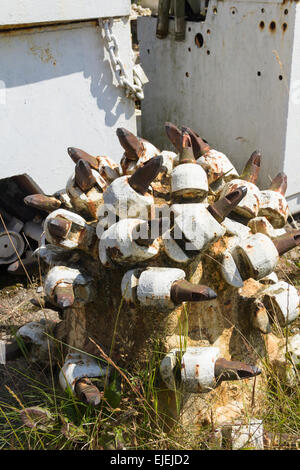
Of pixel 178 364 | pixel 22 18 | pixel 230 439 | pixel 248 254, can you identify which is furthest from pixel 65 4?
pixel 230 439

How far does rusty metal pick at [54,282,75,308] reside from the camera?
2.05 meters

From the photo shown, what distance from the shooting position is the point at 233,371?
196 cm

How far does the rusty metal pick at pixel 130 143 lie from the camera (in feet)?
7.63

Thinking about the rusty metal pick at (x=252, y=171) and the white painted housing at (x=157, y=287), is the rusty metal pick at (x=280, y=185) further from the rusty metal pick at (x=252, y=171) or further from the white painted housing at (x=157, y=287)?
the white painted housing at (x=157, y=287)

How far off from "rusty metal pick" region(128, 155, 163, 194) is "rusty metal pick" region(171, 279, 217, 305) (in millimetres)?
425

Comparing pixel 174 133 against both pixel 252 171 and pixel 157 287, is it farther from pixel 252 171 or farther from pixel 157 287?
pixel 157 287

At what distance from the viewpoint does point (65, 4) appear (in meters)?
3.41

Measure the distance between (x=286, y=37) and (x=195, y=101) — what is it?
1165 mm

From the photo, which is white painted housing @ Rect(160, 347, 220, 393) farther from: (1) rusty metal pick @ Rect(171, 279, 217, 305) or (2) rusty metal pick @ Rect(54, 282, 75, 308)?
(2) rusty metal pick @ Rect(54, 282, 75, 308)

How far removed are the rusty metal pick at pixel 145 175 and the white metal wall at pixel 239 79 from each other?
1.33 m

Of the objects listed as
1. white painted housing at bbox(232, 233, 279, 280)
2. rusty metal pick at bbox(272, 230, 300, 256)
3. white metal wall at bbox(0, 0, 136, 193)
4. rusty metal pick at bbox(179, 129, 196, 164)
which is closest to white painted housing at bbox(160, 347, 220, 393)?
white painted housing at bbox(232, 233, 279, 280)

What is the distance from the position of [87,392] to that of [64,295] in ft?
1.24

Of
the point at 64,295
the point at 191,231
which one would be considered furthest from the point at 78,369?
the point at 191,231

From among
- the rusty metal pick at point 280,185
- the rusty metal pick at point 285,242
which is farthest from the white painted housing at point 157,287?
the rusty metal pick at point 280,185
